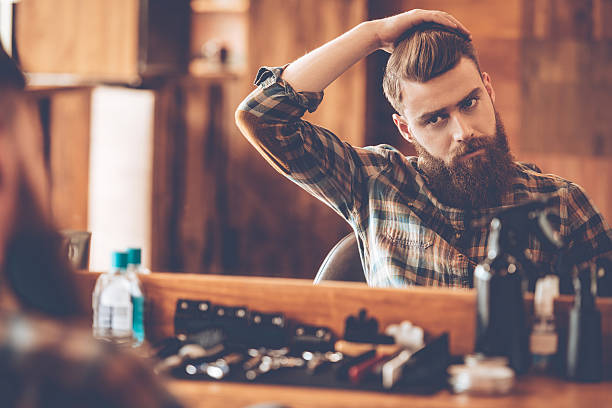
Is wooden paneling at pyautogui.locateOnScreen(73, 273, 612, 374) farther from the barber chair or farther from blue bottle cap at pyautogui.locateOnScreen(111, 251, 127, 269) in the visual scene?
the barber chair

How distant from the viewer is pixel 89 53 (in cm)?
383

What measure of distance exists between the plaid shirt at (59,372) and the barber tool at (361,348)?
773 millimetres

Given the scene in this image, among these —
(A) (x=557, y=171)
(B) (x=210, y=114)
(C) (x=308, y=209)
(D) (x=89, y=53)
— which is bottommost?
(C) (x=308, y=209)

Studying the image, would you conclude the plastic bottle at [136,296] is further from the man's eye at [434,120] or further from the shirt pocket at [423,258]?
the man's eye at [434,120]

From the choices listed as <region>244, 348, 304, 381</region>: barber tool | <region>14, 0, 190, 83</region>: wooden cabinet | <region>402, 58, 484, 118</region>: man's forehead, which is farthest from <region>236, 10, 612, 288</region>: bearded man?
<region>14, 0, 190, 83</region>: wooden cabinet

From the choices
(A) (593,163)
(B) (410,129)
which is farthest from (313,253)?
(B) (410,129)

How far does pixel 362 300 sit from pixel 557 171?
2.83m

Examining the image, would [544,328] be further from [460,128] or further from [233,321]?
[460,128]

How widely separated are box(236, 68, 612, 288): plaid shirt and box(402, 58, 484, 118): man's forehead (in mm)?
200

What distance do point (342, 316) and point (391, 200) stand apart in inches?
21.5

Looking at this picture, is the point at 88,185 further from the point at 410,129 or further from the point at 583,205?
the point at 583,205

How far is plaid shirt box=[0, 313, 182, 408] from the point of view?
0.41 meters

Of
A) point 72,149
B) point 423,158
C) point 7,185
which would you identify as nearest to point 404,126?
point 423,158

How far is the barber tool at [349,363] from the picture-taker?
1.05m
